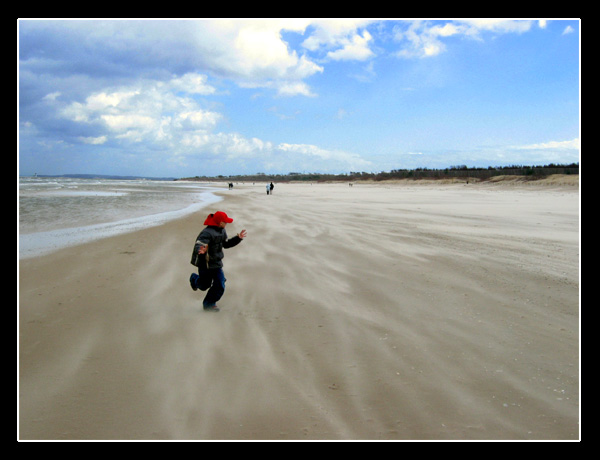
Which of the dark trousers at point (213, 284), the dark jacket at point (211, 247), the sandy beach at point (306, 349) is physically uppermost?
the dark jacket at point (211, 247)

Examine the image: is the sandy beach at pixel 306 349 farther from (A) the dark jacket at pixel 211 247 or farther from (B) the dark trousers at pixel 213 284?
(A) the dark jacket at pixel 211 247

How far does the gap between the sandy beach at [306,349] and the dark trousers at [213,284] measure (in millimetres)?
219

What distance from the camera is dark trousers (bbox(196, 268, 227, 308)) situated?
5.68 m

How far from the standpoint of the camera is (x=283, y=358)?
420cm

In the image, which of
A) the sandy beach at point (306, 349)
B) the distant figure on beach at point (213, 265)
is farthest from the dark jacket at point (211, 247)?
the sandy beach at point (306, 349)

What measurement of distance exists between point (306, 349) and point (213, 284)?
6.52 ft

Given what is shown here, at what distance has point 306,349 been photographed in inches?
173

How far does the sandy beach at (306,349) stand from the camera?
3.15 metres

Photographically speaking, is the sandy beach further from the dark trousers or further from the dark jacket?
the dark jacket

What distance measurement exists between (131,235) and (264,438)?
10.8 meters

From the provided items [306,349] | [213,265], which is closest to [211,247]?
[213,265]

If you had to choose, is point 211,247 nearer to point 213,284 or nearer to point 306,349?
point 213,284
